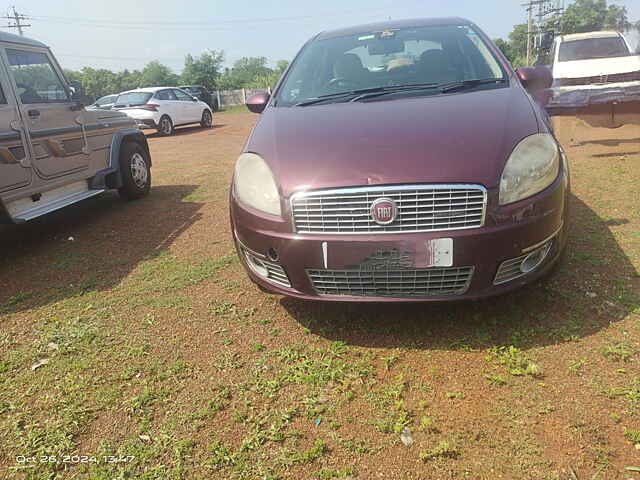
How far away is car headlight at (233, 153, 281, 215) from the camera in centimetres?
246

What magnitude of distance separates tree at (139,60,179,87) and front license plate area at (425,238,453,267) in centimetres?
7987

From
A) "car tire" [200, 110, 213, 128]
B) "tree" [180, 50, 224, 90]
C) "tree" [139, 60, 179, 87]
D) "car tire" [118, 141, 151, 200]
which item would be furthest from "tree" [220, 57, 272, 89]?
"car tire" [118, 141, 151, 200]

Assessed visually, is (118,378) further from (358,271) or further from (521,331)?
(521,331)

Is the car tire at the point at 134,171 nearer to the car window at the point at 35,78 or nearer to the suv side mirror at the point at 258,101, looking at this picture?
the car window at the point at 35,78

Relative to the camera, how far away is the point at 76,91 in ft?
17.0

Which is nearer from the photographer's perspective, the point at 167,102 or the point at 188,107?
the point at 167,102

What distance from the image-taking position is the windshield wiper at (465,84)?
310 cm

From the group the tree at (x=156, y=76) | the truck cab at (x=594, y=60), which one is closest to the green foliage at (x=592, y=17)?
the tree at (x=156, y=76)

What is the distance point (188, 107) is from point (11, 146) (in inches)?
529

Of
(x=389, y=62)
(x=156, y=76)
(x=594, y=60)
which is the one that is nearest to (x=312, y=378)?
(x=389, y=62)

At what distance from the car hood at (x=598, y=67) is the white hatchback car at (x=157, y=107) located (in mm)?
11287

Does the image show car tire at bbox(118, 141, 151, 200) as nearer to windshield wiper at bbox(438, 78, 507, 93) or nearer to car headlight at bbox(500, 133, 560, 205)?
windshield wiper at bbox(438, 78, 507, 93)

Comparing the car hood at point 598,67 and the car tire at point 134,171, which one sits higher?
the car hood at point 598,67

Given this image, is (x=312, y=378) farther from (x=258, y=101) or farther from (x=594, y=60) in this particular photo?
(x=594, y=60)
